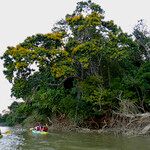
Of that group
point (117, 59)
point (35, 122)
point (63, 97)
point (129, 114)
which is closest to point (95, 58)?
point (117, 59)

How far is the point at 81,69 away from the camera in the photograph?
32219mm

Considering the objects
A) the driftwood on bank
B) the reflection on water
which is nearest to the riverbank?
the driftwood on bank

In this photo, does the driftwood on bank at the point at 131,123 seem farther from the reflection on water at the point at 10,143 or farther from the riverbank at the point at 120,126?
the reflection on water at the point at 10,143

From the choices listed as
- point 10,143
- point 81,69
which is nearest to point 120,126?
point 81,69

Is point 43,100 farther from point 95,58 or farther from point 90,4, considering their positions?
point 90,4

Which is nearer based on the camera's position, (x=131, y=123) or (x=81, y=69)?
(x=131, y=123)

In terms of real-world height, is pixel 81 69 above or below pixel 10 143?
above

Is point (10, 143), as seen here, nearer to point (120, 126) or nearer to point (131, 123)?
point (131, 123)

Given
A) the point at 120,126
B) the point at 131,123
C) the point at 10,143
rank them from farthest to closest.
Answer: the point at 120,126
the point at 131,123
the point at 10,143

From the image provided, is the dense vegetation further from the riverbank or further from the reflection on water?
the reflection on water

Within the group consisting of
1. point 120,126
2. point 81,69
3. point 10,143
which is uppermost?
point 81,69

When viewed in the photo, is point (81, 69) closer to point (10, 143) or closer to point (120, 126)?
point (120, 126)

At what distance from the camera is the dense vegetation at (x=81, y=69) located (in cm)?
3062

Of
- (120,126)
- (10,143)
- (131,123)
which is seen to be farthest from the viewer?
(120,126)
